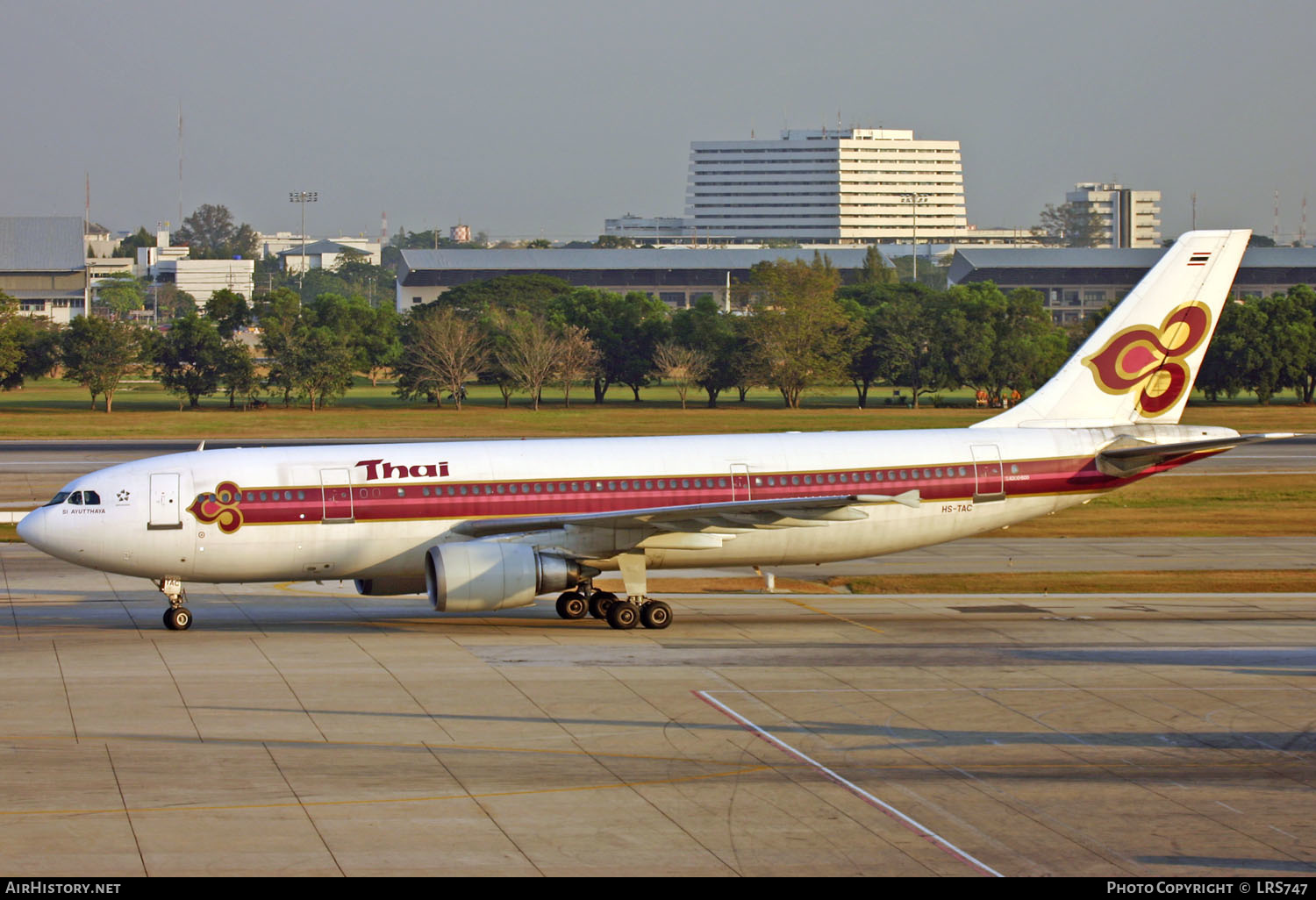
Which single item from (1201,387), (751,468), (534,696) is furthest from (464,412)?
(534,696)

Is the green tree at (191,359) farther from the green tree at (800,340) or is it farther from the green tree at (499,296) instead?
the green tree at (800,340)

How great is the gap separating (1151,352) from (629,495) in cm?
1497

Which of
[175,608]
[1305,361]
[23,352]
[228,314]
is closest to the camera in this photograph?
[175,608]

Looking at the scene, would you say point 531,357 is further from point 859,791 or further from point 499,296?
point 859,791

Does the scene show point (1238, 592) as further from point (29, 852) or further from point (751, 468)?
point (29, 852)

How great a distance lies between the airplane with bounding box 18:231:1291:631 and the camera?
3180 centimetres

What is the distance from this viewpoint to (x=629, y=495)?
3394 centimetres

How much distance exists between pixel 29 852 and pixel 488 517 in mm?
17079

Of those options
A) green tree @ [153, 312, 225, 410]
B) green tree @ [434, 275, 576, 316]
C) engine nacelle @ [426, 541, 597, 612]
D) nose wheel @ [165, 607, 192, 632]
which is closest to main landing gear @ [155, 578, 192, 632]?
nose wheel @ [165, 607, 192, 632]

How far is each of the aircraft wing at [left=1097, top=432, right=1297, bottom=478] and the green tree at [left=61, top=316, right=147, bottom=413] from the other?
96934 mm

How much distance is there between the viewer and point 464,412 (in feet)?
380

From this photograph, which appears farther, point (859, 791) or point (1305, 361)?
point (1305, 361)

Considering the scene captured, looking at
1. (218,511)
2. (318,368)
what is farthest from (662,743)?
(318,368)
